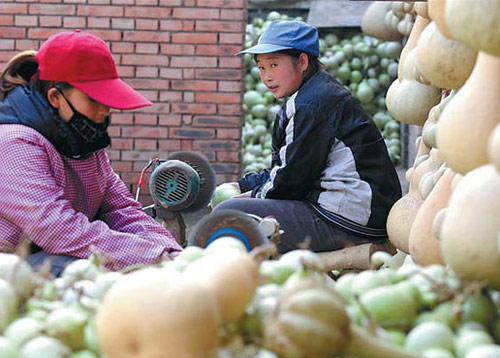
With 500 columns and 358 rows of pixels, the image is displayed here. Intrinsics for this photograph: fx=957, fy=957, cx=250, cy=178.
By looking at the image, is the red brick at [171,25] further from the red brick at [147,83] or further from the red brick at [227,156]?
the red brick at [227,156]

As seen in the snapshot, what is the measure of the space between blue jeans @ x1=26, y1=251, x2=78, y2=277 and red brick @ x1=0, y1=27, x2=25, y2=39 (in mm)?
3385

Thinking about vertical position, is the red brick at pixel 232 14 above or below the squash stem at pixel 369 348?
above

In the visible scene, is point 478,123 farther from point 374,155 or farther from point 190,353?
point 374,155

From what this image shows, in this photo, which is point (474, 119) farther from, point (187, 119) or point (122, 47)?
point (122, 47)

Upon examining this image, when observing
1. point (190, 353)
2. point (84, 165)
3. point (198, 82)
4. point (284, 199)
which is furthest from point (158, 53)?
point (190, 353)

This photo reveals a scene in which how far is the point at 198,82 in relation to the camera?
649 cm

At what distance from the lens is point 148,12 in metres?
6.44

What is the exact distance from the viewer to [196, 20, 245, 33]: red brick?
21.1ft

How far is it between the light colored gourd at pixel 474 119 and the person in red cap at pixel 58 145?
1.54 m

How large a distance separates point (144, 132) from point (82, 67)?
10.3 feet

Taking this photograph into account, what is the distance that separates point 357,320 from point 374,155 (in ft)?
8.64

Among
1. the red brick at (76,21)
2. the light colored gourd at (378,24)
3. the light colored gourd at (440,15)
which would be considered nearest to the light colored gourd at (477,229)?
the light colored gourd at (440,15)

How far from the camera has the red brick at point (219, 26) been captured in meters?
6.43

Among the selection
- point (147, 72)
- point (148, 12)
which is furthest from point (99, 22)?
point (147, 72)
